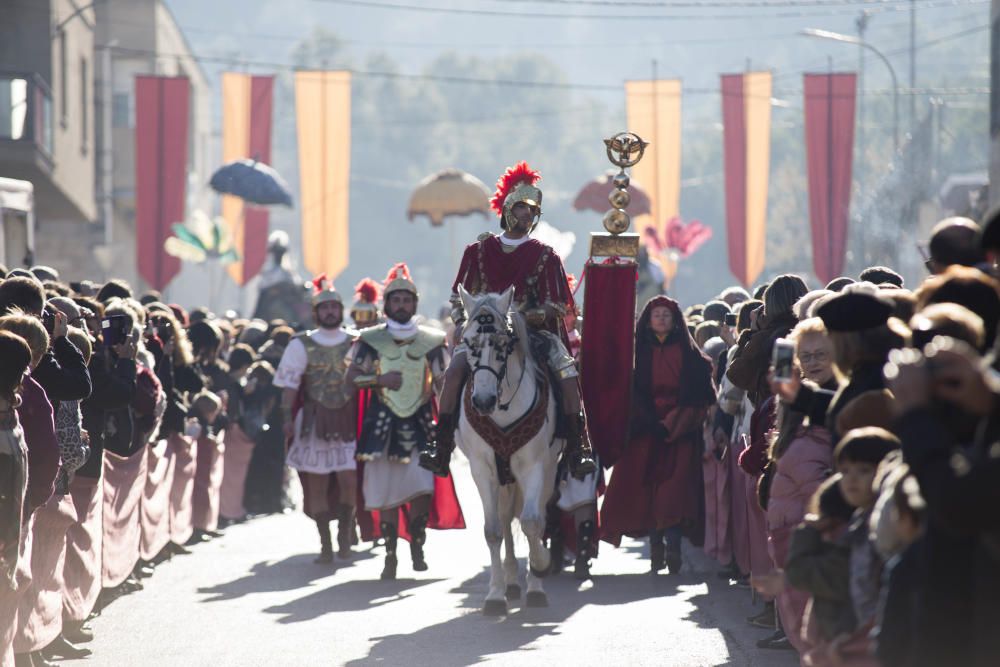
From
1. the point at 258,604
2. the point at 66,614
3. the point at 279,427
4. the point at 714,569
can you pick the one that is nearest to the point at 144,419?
the point at 258,604

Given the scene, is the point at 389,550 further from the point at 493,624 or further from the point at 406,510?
the point at 493,624

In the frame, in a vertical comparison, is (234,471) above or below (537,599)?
above

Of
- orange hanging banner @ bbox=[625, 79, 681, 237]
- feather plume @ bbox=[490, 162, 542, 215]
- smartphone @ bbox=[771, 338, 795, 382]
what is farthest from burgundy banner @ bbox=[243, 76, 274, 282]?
smartphone @ bbox=[771, 338, 795, 382]

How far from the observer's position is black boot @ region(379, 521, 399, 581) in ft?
44.3

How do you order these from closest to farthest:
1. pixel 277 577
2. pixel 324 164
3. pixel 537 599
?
pixel 537 599, pixel 277 577, pixel 324 164

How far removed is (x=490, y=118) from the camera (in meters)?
130

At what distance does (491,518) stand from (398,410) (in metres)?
2.41

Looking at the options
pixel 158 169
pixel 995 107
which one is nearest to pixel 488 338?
pixel 995 107

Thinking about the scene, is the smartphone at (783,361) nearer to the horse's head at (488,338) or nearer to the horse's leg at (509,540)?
the horse's head at (488,338)

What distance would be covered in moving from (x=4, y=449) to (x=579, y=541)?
20.0 ft

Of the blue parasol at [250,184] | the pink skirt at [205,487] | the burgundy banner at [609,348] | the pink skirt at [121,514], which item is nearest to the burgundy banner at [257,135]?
the blue parasol at [250,184]

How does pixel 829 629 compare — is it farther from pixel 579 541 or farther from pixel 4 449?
pixel 579 541

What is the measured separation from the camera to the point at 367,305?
15.6 metres

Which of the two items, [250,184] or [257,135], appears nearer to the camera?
[250,184]
